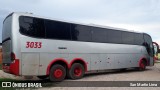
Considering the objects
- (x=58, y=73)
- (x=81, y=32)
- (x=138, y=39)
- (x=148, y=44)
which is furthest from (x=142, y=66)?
(x=58, y=73)

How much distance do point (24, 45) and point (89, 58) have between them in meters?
4.77

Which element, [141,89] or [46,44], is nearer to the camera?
[141,89]

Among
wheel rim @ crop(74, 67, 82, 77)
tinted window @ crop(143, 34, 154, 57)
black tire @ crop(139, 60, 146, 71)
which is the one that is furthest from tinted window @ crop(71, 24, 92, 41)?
tinted window @ crop(143, 34, 154, 57)

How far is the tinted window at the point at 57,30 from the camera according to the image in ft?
46.5

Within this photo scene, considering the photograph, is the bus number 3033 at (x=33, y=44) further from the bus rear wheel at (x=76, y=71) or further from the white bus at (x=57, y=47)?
the bus rear wheel at (x=76, y=71)

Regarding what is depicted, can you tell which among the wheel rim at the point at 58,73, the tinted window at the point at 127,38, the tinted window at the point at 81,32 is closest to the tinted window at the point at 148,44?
the tinted window at the point at 127,38

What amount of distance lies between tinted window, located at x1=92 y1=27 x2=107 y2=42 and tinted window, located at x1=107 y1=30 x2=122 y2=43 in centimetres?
45

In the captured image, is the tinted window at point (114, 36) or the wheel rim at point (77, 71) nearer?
the wheel rim at point (77, 71)

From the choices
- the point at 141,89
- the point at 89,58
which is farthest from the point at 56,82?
the point at 141,89

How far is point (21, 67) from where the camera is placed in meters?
12.7

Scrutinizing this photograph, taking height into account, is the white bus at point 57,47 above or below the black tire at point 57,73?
above

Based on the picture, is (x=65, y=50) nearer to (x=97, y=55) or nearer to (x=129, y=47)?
(x=97, y=55)

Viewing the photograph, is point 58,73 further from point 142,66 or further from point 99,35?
point 142,66

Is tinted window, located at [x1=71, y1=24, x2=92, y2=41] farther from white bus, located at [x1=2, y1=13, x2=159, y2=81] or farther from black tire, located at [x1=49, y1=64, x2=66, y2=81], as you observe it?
black tire, located at [x1=49, y1=64, x2=66, y2=81]
